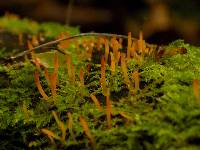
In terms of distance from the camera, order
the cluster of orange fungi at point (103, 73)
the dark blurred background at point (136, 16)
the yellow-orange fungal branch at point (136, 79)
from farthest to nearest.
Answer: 1. the dark blurred background at point (136, 16)
2. the yellow-orange fungal branch at point (136, 79)
3. the cluster of orange fungi at point (103, 73)

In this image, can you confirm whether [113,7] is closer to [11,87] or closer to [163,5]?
[163,5]

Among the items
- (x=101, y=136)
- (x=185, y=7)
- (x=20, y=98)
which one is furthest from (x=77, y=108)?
(x=185, y=7)

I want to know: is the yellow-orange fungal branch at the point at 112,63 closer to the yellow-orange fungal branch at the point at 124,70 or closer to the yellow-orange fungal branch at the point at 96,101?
the yellow-orange fungal branch at the point at 124,70

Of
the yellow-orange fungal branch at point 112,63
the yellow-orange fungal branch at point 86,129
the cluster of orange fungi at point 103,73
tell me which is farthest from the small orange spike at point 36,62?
the yellow-orange fungal branch at point 86,129

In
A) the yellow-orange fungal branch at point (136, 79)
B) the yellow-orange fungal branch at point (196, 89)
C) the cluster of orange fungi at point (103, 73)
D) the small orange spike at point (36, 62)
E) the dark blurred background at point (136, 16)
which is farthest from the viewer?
the dark blurred background at point (136, 16)

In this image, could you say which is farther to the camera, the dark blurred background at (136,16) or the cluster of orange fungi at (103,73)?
the dark blurred background at (136,16)

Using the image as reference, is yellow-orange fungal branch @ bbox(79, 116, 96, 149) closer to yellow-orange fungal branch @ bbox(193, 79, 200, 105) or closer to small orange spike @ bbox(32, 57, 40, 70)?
yellow-orange fungal branch @ bbox(193, 79, 200, 105)

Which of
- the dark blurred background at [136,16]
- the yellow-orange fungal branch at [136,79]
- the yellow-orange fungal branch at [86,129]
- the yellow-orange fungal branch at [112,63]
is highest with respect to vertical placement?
the dark blurred background at [136,16]

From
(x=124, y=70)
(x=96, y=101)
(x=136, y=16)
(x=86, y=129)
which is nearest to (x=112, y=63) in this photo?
(x=124, y=70)

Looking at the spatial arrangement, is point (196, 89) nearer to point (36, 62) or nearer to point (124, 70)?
point (124, 70)
